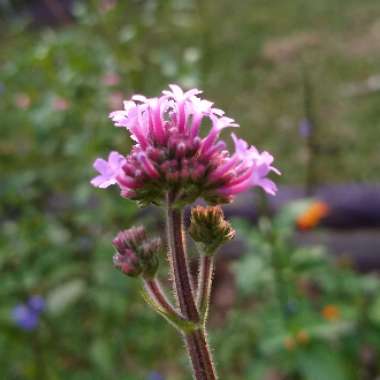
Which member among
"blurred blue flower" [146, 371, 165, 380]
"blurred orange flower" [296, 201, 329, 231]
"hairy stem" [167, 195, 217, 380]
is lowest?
"hairy stem" [167, 195, 217, 380]

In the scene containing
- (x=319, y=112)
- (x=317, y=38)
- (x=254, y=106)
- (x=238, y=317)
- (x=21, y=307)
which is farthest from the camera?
(x=317, y=38)

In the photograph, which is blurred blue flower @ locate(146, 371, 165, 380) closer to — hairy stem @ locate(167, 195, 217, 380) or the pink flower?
hairy stem @ locate(167, 195, 217, 380)

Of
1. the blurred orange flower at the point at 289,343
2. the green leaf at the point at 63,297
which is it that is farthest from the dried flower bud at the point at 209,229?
the green leaf at the point at 63,297

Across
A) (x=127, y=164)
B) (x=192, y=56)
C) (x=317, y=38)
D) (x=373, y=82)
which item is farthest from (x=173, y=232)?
(x=317, y=38)

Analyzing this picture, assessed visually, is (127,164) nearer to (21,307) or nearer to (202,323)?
(202,323)

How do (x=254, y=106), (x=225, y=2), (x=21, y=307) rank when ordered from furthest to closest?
(x=225, y=2) → (x=254, y=106) → (x=21, y=307)

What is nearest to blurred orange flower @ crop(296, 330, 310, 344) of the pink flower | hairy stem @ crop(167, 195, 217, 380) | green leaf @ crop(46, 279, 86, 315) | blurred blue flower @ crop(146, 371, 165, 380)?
blurred blue flower @ crop(146, 371, 165, 380)
